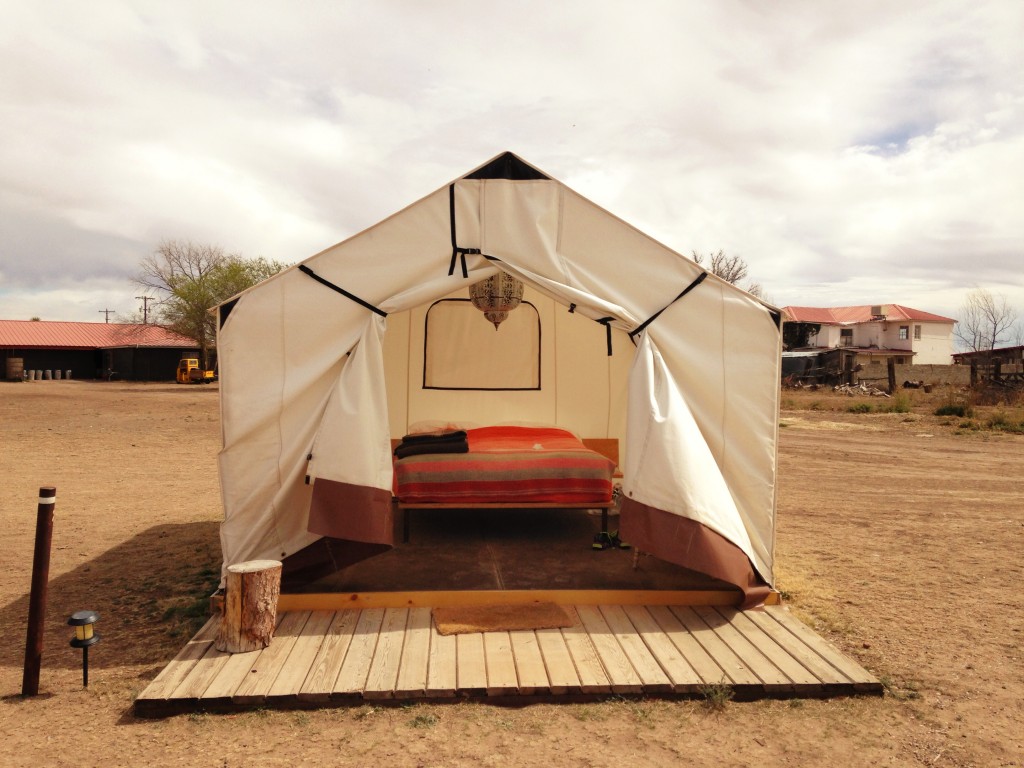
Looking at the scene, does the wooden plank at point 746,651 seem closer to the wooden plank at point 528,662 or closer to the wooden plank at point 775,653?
the wooden plank at point 775,653

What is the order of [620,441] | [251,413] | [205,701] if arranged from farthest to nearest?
1. [620,441]
2. [251,413]
3. [205,701]

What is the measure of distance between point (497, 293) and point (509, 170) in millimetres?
1748

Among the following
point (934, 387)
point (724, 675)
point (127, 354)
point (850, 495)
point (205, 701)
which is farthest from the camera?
point (127, 354)

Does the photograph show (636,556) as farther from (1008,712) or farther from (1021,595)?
(1021,595)

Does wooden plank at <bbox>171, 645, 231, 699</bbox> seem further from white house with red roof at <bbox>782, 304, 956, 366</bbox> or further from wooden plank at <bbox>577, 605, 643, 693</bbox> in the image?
white house with red roof at <bbox>782, 304, 956, 366</bbox>

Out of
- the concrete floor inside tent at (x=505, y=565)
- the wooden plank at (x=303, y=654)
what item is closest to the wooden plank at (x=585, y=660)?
the concrete floor inside tent at (x=505, y=565)

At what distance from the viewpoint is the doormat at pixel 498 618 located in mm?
3654

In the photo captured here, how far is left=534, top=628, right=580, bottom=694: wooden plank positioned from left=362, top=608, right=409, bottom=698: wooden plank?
640 mm

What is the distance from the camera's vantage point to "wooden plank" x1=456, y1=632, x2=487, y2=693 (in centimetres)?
305

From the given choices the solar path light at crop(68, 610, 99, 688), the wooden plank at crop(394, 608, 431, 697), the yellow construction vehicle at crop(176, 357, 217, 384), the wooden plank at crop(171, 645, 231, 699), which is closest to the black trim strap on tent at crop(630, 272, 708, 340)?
the wooden plank at crop(394, 608, 431, 697)

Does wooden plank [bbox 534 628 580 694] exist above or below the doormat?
below

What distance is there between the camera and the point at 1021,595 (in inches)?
175

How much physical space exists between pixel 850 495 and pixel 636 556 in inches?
159

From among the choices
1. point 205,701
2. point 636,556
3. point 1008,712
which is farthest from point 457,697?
point 1008,712
